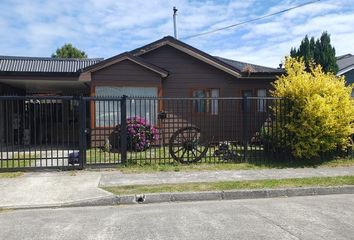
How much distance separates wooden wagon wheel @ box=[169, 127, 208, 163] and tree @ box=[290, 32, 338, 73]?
1845cm

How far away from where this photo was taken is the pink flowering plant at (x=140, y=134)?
13.7 meters

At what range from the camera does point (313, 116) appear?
476 inches

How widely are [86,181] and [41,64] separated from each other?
426 inches

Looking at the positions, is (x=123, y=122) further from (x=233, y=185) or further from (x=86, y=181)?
(x=233, y=185)

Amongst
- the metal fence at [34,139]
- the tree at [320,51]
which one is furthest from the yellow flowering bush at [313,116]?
the tree at [320,51]

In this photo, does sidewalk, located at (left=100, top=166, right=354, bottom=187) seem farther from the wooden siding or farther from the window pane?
the window pane

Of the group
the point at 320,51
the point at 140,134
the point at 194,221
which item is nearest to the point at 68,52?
the point at 320,51

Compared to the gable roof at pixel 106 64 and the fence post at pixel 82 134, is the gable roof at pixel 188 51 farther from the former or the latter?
the fence post at pixel 82 134

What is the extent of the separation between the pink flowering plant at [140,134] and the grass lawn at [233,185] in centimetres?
430

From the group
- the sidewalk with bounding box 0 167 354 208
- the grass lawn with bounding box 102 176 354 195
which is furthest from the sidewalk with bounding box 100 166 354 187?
the grass lawn with bounding box 102 176 354 195

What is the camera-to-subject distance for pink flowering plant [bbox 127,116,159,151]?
1372cm

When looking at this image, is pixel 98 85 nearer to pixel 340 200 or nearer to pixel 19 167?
pixel 19 167

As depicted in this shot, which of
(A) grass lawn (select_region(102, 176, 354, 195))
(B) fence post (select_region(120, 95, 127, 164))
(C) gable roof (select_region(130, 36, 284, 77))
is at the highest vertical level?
(C) gable roof (select_region(130, 36, 284, 77))

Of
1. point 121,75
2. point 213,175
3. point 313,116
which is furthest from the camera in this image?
point 121,75
